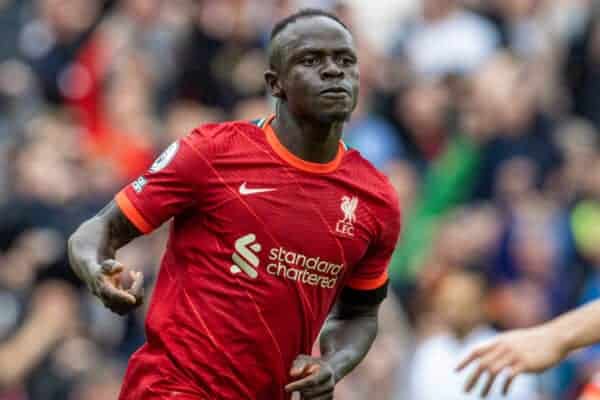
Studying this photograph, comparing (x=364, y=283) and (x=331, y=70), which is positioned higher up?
(x=331, y=70)

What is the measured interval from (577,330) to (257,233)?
57.1 inches

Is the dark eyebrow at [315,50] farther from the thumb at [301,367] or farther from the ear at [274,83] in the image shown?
the thumb at [301,367]

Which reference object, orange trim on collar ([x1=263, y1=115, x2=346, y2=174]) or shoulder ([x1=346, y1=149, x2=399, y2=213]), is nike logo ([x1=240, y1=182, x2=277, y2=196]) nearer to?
orange trim on collar ([x1=263, y1=115, x2=346, y2=174])

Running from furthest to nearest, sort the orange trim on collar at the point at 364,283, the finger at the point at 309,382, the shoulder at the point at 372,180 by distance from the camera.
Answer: the orange trim on collar at the point at 364,283, the shoulder at the point at 372,180, the finger at the point at 309,382

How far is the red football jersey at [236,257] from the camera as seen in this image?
664cm

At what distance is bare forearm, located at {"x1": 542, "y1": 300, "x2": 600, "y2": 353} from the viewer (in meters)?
6.16

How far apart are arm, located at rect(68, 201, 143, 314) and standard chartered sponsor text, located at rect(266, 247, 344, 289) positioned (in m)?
0.61

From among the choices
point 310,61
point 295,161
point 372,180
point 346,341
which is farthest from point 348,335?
point 310,61

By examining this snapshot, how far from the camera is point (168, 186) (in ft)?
21.8

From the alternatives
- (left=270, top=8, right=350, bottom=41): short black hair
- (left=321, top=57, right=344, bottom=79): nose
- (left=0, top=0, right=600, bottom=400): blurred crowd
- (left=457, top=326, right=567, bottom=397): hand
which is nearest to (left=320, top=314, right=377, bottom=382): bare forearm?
(left=457, top=326, right=567, bottom=397): hand

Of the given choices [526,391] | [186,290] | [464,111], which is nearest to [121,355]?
[526,391]

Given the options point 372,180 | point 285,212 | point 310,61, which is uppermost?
point 310,61

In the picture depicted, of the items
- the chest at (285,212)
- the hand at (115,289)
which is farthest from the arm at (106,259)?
the chest at (285,212)

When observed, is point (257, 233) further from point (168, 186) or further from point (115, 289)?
point (115, 289)
